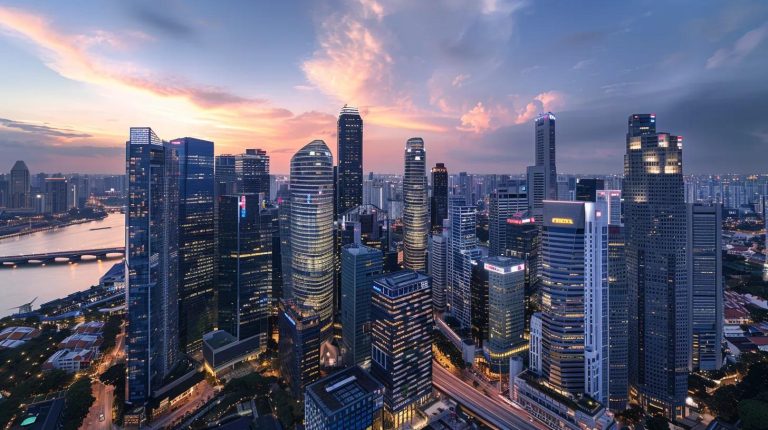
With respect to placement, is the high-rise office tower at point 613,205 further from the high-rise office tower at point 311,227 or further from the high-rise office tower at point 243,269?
the high-rise office tower at point 243,269

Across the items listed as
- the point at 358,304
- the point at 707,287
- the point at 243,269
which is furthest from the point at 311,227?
the point at 707,287

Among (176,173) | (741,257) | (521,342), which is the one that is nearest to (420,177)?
(521,342)

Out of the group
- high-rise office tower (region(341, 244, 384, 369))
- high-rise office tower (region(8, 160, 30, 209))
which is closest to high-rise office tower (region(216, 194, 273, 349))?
high-rise office tower (region(341, 244, 384, 369))

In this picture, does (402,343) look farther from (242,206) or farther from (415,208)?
(415,208)

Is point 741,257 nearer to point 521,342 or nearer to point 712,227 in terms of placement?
point 712,227

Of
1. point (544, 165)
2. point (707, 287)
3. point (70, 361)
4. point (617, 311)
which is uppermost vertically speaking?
point (544, 165)

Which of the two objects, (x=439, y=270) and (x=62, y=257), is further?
(x=62, y=257)

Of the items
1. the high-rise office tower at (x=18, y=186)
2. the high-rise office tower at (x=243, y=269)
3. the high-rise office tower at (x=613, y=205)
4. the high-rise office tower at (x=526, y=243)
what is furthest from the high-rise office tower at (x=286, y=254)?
the high-rise office tower at (x=18, y=186)
